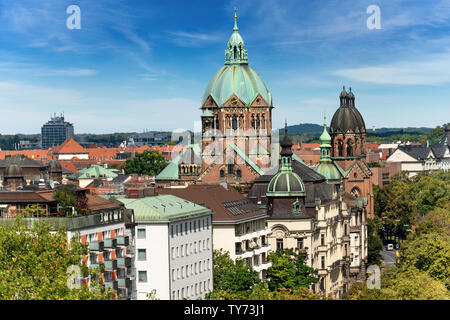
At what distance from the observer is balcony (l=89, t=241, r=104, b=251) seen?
78812 millimetres

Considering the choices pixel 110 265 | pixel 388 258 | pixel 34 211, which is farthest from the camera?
pixel 388 258

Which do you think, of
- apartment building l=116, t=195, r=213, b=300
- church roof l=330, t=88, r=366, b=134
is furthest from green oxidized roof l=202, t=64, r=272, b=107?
apartment building l=116, t=195, r=213, b=300

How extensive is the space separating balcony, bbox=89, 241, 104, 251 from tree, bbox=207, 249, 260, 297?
9.77 metres

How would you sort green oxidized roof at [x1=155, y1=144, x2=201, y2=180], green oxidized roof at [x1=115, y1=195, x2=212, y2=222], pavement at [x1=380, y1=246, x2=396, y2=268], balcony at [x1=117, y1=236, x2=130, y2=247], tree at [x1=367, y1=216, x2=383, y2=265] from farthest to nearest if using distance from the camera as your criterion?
1. green oxidized roof at [x1=155, y1=144, x2=201, y2=180]
2. pavement at [x1=380, y1=246, x2=396, y2=268]
3. tree at [x1=367, y1=216, x2=383, y2=265]
4. green oxidized roof at [x1=115, y1=195, x2=212, y2=222]
5. balcony at [x1=117, y1=236, x2=130, y2=247]

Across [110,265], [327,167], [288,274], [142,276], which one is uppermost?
[327,167]

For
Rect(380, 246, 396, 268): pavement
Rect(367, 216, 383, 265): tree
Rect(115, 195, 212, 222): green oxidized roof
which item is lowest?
Rect(380, 246, 396, 268): pavement

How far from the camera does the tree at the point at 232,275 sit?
86.8m

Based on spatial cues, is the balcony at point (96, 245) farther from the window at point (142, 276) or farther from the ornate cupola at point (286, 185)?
the ornate cupola at point (286, 185)

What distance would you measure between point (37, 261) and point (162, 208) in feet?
103

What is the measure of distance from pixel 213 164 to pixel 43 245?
95114mm

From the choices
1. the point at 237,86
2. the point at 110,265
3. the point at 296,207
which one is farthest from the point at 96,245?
the point at 237,86

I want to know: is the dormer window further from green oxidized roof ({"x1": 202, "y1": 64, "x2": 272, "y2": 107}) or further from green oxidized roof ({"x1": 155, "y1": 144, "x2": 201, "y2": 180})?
green oxidized roof ({"x1": 155, "y1": 144, "x2": 201, "y2": 180})

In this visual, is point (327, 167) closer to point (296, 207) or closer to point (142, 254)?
point (296, 207)

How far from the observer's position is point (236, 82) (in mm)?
166000
